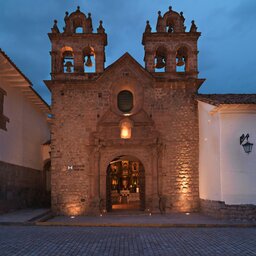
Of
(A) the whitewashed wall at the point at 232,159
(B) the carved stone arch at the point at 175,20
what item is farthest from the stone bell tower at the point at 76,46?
(A) the whitewashed wall at the point at 232,159

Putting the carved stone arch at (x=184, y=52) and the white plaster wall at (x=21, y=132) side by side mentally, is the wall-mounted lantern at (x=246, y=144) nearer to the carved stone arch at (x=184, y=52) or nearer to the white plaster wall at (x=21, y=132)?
the carved stone arch at (x=184, y=52)

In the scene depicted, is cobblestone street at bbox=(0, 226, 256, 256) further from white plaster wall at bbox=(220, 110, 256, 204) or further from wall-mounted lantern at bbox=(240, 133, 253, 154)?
wall-mounted lantern at bbox=(240, 133, 253, 154)

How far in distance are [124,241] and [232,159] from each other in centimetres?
644

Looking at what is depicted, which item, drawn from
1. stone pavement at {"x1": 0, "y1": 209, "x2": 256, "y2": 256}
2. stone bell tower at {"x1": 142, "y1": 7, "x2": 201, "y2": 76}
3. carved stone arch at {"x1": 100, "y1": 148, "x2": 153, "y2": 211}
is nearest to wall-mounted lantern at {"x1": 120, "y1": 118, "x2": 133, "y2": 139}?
carved stone arch at {"x1": 100, "y1": 148, "x2": 153, "y2": 211}

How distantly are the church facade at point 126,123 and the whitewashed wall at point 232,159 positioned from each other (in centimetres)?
150

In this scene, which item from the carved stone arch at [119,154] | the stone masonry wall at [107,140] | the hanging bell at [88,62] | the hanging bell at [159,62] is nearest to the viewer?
the stone masonry wall at [107,140]

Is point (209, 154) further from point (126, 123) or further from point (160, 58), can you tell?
point (160, 58)

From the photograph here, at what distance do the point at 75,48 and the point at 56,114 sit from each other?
3615 mm

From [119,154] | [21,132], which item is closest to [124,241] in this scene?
[119,154]

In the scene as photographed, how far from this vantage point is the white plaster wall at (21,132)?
50.8 ft

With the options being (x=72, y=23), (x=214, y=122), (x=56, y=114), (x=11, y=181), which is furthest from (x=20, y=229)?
(x=72, y=23)

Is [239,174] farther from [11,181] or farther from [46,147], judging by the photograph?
[46,147]

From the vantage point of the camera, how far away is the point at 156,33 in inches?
659

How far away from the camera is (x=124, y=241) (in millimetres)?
8977
